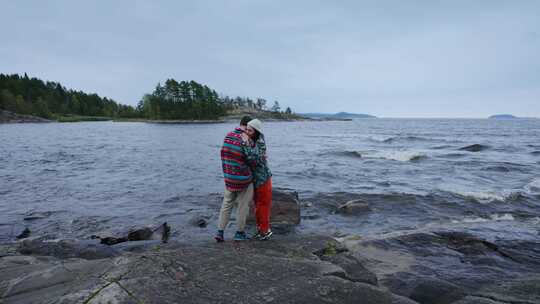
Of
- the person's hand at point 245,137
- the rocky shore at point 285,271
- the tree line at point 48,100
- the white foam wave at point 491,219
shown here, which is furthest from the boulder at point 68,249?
the tree line at point 48,100

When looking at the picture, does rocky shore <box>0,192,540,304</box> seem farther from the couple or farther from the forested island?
the forested island

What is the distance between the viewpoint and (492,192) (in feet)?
48.8

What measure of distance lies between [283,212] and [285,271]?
18.5ft

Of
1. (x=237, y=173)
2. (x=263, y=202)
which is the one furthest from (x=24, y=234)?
(x=263, y=202)

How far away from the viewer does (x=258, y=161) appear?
6.66m

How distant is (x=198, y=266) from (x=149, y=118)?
495 ft

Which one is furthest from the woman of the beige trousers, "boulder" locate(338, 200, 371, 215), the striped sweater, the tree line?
the tree line

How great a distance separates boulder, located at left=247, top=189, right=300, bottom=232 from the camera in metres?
10.3

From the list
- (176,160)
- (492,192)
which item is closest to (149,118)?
(176,160)

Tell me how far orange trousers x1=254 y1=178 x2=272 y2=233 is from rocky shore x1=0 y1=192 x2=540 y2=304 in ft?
1.64

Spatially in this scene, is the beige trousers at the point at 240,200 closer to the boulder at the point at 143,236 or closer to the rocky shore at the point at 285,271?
the rocky shore at the point at 285,271

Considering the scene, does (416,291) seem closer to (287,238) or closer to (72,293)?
(287,238)

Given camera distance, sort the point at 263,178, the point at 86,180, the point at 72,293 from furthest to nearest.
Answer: the point at 86,180 < the point at 263,178 < the point at 72,293

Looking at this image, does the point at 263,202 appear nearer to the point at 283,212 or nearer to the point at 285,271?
the point at 285,271
